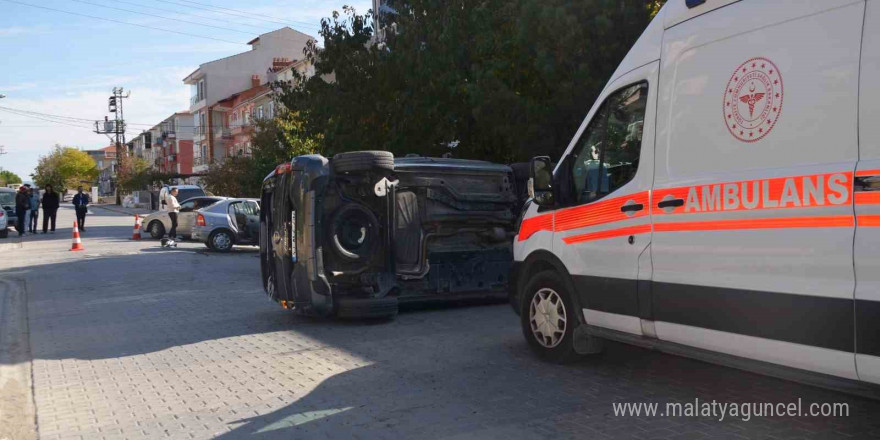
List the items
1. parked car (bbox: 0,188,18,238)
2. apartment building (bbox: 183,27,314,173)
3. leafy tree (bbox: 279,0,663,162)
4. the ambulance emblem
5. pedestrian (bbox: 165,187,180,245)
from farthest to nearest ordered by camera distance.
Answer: apartment building (bbox: 183,27,314,173), parked car (bbox: 0,188,18,238), pedestrian (bbox: 165,187,180,245), leafy tree (bbox: 279,0,663,162), the ambulance emblem

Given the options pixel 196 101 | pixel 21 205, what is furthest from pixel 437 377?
pixel 196 101

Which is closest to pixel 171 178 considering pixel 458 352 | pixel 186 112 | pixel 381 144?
pixel 186 112

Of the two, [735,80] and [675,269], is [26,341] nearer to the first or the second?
[675,269]

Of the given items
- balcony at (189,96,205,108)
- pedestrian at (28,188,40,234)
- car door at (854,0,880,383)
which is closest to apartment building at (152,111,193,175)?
balcony at (189,96,205,108)

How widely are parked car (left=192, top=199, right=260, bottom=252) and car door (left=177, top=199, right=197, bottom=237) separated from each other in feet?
7.35

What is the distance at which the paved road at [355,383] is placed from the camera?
4.98m

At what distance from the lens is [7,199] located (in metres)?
31.0

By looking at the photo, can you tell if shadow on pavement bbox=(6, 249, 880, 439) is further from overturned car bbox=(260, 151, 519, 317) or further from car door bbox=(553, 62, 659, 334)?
car door bbox=(553, 62, 659, 334)

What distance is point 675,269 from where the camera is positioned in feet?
16.9

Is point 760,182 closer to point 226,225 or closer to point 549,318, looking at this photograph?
point 549,318

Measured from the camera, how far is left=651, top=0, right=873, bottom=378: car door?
4086 millimetres

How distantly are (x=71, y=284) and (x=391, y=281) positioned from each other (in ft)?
23.9

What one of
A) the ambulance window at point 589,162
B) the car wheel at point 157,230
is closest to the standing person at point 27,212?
the car wheel at point 157,230

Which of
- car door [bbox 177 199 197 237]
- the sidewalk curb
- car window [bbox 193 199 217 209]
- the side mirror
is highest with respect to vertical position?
A: the side mirror
